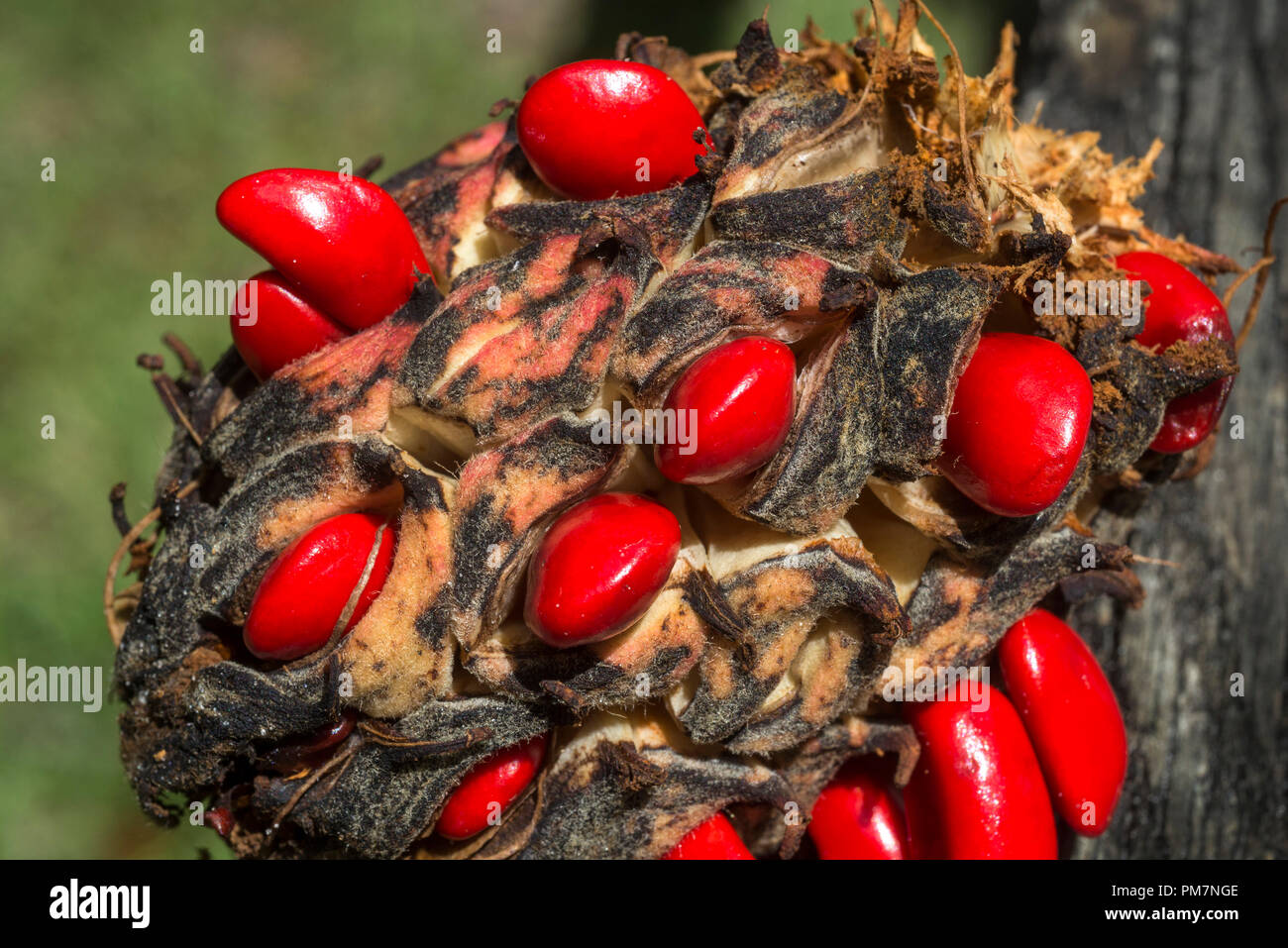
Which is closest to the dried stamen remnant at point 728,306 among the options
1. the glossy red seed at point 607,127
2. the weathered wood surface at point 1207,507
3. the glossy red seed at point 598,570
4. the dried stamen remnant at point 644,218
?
the dried stamen remnant at point 644,218

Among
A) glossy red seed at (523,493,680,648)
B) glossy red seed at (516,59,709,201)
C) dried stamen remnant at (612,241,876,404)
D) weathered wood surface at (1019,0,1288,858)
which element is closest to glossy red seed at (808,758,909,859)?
weathered wood surface at (1019,0,1288,858)

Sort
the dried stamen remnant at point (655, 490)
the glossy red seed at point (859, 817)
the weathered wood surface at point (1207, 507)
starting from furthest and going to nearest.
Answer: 1. the weathered wood surface at point (1207, 507)
2. the glossy red seed at point (859, 817)
3. the dried stamen remnant at point (655, 490)

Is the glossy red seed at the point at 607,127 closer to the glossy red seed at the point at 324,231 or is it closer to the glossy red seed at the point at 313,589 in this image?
the glossy red seed at the point at 324,231

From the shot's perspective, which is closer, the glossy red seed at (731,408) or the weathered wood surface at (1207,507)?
the glossy red seed at (731,408)

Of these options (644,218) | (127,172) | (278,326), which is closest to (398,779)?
(278,326)

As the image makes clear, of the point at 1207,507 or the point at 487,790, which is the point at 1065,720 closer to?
the point at 1207,507

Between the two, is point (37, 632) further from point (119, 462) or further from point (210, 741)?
point (210, 741)
